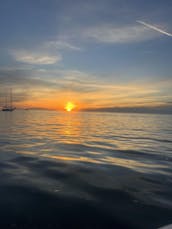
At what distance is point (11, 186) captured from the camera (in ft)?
23.7

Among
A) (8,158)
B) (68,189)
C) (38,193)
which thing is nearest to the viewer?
(38,193)

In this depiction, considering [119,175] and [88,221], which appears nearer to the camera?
[88,221]

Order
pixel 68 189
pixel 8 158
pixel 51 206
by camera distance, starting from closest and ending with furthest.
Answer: pixel 51 206
pixel 68 189
pixel 8 158

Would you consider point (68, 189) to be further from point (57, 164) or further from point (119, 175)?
point (57, 164)

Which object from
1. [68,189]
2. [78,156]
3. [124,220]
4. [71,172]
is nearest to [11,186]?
[68,189]

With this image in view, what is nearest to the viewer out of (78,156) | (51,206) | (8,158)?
(51,206)

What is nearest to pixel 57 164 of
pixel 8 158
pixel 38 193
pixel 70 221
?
pixel 8 158

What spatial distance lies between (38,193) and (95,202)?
1972 millimetres

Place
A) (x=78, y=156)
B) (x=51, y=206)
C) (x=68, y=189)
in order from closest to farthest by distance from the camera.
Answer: (x=51, y=206) < (x=68, y=189) < (x=78, y=156)

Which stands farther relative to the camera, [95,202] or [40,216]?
[95,202]

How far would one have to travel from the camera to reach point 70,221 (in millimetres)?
5164

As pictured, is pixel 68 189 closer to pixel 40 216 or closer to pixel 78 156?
pixel 40 216

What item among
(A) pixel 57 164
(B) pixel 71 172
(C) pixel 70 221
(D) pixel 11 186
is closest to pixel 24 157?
(A) pixel 57 164

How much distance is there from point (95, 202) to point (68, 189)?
1.34 meters
